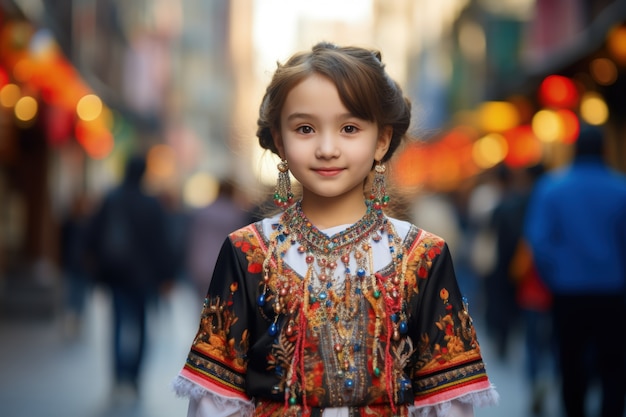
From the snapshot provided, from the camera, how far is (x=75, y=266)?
13000 mm

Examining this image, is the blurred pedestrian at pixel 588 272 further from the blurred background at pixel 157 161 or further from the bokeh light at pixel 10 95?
the bokeh light at pixel 10 95

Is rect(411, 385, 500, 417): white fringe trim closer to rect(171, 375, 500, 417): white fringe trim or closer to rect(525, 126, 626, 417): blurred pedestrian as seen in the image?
rect(171, 375, 500, 417): white fringe trim

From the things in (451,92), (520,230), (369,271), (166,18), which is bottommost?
(369,271)

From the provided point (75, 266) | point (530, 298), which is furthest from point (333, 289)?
point (75, 266)

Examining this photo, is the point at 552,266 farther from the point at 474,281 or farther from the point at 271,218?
the point at 474,281

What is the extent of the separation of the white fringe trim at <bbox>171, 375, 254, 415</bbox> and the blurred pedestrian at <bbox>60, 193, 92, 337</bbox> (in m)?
10.0

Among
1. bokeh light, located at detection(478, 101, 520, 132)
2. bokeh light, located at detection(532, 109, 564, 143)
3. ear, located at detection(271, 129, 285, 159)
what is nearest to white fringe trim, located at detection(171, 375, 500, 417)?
ear, located at detection(271, 129, 285, 159)

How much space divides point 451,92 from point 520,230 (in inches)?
1134

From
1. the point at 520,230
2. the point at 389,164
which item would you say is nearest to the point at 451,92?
the point at 520,230

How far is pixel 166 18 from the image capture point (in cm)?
5744

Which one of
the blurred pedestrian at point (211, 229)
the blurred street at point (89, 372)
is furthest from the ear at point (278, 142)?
the blurred pedestrian at point (211, 229)

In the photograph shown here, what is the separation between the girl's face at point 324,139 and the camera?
8.62ft

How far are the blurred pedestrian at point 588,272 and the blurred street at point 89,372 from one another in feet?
5.29

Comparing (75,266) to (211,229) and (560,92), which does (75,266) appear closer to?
(211,229)
